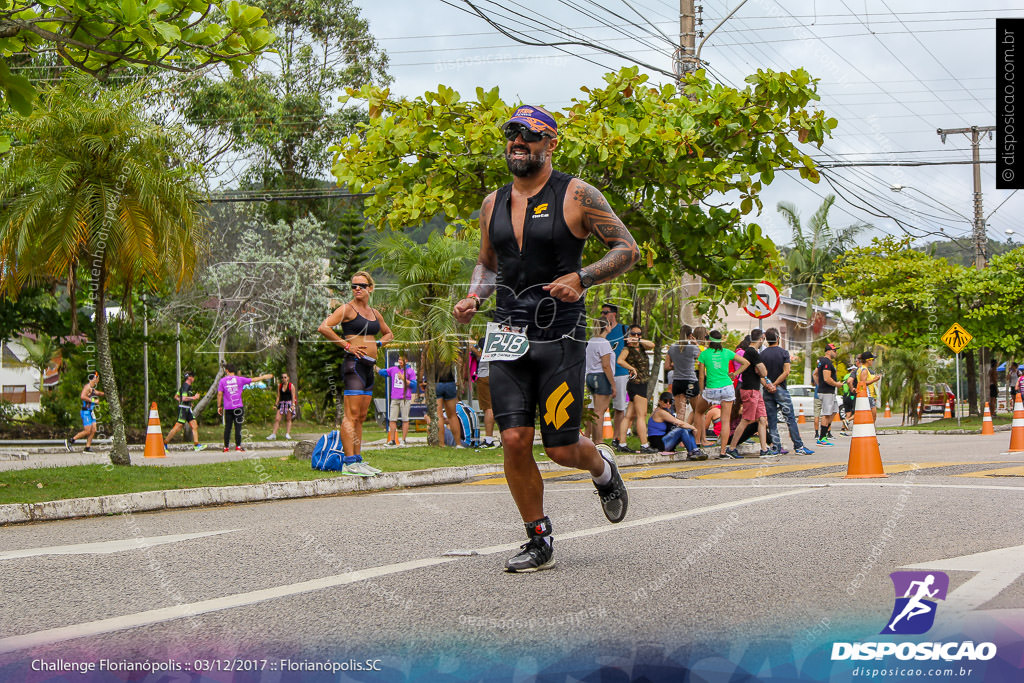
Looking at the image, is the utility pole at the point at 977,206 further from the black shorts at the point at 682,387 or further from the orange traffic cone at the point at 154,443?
the orange traffic cone at the point at 154,443

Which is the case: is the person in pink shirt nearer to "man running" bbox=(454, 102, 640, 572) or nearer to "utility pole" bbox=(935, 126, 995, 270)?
"man running" bbox=(454, 102, 640, 572)

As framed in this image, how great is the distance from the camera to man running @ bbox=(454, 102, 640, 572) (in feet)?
16.6

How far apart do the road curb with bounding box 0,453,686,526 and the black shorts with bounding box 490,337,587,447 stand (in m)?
5.39

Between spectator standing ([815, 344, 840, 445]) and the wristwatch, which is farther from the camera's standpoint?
spectator standing ([815, 344, 840, 445])

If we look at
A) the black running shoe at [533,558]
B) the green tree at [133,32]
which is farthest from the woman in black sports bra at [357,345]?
the black running shoe at [533,558]

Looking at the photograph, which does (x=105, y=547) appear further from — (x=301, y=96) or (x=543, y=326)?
(x=301, y=96)

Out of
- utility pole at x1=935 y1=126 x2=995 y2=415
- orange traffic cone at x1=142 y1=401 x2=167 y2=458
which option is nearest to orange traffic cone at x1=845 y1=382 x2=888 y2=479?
orange traffic cone at x1=142 y1=401 x2=167 y2=458

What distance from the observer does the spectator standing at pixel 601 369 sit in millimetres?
14078

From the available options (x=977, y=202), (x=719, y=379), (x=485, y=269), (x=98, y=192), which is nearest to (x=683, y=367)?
(x=719, y=379)

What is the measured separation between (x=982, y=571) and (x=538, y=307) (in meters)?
2.31

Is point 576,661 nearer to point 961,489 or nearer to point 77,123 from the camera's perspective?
point 961,489

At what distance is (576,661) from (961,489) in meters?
5.83

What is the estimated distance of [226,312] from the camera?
116 feet

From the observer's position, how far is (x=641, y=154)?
562 inches
